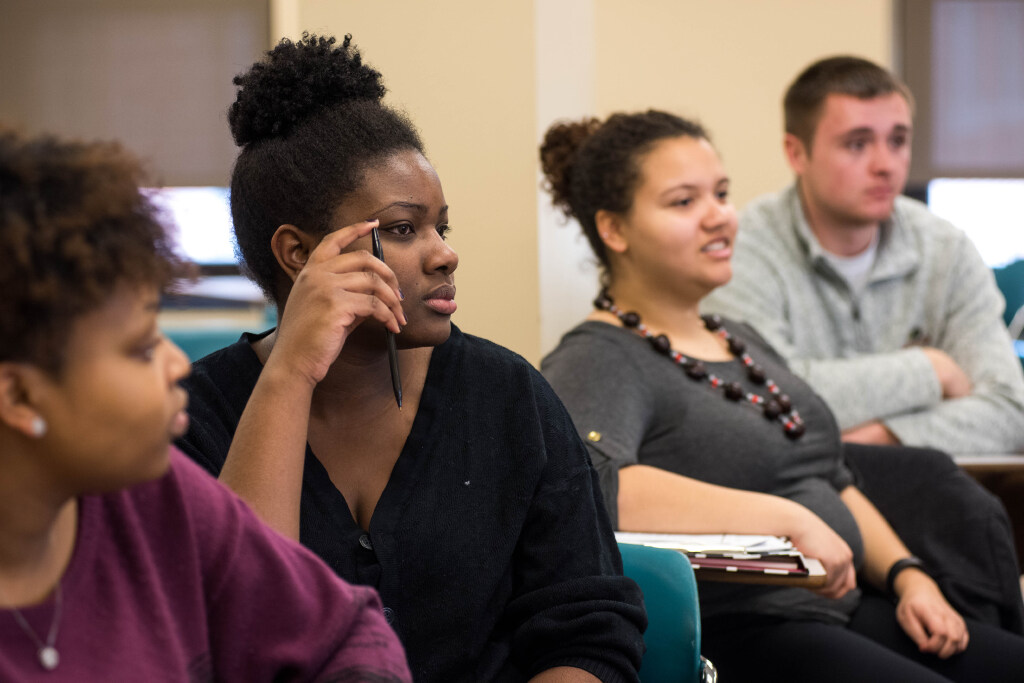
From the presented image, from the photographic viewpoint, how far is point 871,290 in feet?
9.03

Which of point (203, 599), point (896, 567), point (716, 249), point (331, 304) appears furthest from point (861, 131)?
point (203, 599)

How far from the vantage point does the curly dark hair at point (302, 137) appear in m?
1.25

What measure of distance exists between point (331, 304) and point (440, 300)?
16 centimetres

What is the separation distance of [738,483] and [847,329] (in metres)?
0.96

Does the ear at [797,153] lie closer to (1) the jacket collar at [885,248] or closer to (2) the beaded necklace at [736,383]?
(1) the jacket collar at [885,248]

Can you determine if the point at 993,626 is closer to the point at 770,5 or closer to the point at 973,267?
the point at 973,267

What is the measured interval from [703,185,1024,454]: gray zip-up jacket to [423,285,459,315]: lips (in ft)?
4.71


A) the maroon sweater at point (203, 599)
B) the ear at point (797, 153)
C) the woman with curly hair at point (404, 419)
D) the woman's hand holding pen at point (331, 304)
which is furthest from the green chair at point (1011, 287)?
the maroon sweater at point (203, 599)

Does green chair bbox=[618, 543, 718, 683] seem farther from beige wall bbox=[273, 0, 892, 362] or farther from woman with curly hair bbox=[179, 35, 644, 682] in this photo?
beige wall bbox=[273, 0, 892, 362]

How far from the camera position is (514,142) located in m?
2.00

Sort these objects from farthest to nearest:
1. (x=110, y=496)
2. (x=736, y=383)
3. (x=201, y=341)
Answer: (x=201, y=341) → (x=736, y=383) → (x=110, y=496)

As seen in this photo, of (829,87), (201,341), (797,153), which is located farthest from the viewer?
(201,341)

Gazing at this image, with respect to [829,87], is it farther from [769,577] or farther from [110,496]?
[110,496]

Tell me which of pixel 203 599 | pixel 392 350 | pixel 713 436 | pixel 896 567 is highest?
pixel 392 350
